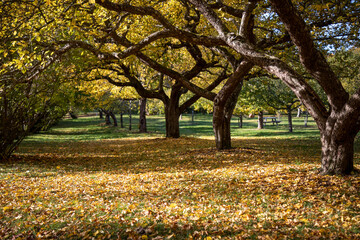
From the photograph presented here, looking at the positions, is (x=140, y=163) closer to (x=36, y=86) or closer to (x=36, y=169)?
(x=36, y=169)

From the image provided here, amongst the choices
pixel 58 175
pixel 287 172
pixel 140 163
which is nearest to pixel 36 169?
pixel 58 175

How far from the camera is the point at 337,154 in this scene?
6719mm

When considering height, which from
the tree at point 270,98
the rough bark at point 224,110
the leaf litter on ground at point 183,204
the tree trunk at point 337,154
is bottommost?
the leaf litter on ground at point 183,204

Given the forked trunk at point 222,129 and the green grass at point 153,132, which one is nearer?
the forked trunk at point 222,129

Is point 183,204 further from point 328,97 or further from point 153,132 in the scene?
point 153,132

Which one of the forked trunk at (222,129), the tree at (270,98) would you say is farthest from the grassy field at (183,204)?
the tree at (270,98)

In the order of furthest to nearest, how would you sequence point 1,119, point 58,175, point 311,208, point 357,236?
point 1,119
point 58,175
point 311,208
point 357,236

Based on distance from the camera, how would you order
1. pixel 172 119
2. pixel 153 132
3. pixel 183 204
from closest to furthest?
1. pixel 183 204
2. pixel 172 119
3. pixel 153 132

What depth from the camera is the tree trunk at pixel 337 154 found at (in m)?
6.59

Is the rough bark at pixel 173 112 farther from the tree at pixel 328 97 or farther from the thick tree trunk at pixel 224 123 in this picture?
the tree at pixel 328 97

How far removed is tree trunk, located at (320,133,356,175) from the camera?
6594mm

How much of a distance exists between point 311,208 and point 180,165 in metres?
6.26

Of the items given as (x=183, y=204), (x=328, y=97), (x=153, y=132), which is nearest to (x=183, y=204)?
(x=183, y=204)

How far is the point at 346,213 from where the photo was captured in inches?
197
